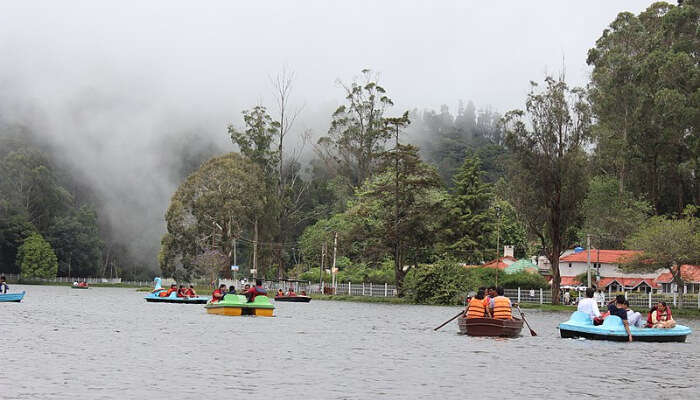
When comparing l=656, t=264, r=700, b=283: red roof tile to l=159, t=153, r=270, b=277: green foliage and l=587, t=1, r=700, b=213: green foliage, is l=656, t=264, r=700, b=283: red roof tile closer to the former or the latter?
l=587, t=1, r=700, b=213: green foliage

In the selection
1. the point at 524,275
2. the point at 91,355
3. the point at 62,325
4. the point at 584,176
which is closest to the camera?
the point at 91,355

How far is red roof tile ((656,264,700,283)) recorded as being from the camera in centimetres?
6762

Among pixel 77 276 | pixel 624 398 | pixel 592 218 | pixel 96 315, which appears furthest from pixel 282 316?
pixel 77 276

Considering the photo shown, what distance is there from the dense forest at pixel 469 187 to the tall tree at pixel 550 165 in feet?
0.35

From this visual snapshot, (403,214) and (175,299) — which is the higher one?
(403,214)

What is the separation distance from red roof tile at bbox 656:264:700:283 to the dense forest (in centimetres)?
374

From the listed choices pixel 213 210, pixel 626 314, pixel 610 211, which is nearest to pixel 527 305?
pixel 610 211

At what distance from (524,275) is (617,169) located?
23330mm

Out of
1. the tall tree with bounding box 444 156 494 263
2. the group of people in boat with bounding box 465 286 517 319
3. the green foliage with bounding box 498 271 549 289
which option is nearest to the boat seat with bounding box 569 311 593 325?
the group of people in boat with bounding box 465 286 517 319

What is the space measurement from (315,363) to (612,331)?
1251 cm

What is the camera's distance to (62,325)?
34.0m

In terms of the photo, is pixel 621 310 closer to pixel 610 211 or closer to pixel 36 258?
pixel 610 211

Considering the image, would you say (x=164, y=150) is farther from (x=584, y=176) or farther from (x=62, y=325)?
(x=62, y=325)

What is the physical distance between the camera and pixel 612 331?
2973 centimetres
